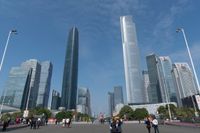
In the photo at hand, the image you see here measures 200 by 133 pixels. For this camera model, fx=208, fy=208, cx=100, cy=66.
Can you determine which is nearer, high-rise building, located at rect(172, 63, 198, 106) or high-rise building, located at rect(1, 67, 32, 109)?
high-rise building, located at rect(1, 67, 32, 109)

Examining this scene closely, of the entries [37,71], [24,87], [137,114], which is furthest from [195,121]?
[37,71]

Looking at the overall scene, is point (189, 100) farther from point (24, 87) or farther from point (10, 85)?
point (10, 85)

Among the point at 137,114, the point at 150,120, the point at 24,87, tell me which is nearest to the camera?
the point at 150,120

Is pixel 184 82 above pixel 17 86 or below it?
above

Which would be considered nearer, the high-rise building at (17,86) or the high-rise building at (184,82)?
the high-rise building at (17,86)

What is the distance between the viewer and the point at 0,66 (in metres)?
33.7

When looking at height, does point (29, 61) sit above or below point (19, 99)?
above

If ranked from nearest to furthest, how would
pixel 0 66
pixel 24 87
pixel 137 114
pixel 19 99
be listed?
pixel 0 66
pixel 137 114
pixel 24 87
pixel 19 99

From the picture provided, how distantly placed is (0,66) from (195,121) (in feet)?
109

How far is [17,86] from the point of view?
150 meters

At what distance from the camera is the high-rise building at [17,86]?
148 m

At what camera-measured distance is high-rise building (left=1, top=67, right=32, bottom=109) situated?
487 feet

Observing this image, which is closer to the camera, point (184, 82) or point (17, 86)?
point (17, 86)

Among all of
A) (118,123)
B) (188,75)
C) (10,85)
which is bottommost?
(118,123)
